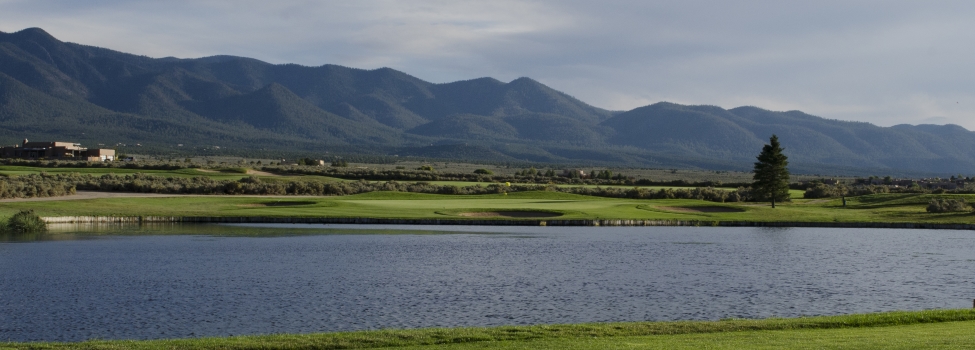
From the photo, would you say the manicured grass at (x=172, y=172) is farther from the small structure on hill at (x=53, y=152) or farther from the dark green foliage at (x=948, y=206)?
the dark green foliage at (x=948, y=206)

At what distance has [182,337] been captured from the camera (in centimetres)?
1884

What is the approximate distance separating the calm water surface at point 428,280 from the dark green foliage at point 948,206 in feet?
46.9

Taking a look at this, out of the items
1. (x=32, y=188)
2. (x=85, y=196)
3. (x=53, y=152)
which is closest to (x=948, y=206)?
(x=85, y=196)

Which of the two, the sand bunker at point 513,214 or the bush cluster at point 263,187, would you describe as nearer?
the sand bunker at point 513,214

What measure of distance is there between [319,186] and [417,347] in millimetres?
62775

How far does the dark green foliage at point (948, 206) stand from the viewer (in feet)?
191

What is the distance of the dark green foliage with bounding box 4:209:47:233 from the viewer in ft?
145

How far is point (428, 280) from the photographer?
28250 mm

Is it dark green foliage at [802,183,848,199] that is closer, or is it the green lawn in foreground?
the green lawn in foreground

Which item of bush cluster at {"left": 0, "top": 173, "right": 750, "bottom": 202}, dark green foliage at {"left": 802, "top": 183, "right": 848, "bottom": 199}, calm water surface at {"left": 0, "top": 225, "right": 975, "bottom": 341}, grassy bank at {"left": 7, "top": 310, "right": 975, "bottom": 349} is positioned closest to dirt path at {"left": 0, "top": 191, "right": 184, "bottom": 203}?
bush cluster at {"left": 0, "top": 173, "right": 750, "bottom": 202}

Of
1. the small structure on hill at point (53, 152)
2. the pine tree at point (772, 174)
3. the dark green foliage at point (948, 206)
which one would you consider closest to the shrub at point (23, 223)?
the pine tree at point (772, 174)

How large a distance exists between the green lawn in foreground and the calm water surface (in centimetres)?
933

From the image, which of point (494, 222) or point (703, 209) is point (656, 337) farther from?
point (703, 209)

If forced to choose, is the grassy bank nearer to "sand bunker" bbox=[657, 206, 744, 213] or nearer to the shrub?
the shrub
